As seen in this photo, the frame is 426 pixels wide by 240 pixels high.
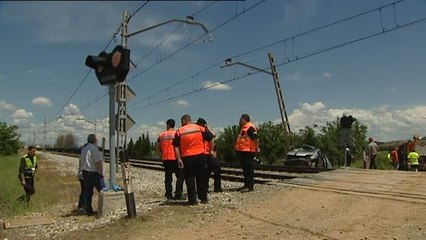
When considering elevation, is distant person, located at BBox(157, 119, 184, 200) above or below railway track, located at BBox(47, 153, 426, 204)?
above

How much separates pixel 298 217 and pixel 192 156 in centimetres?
245

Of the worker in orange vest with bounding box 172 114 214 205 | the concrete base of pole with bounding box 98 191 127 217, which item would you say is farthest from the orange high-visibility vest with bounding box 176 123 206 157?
the concrete base of pole with bounding box 98 191 127 217

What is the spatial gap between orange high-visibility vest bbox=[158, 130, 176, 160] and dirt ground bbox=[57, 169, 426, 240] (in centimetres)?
176

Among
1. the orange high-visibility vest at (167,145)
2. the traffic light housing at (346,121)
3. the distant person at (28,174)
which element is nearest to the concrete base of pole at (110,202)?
the orange high-visibility vest at (167,145)

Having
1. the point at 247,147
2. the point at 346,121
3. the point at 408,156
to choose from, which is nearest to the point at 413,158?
the point at 408,156

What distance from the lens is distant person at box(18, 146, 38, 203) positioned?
14.0 metres

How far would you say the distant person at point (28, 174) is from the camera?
1399 centimetres

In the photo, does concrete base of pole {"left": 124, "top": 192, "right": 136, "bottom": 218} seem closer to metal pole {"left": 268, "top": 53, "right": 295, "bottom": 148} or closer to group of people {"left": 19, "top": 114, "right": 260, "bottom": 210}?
group of people {"left": 19, "top": 114, "right": 260, "bottom": 210}

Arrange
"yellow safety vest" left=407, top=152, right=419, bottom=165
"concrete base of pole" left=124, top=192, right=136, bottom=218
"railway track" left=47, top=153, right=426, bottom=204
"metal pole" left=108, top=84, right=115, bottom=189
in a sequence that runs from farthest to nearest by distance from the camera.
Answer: "yellow safety vest" left=407, top=152, right=419, bottom=165 < "metal pole" left=108, top=84, right=115, bottom=189 < "railway track" left=47, top=153, right=426, bottom=204 < "concrete base of pole" left=124, top=192, right=136, bottom=218

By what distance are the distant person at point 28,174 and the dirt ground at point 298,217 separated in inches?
219

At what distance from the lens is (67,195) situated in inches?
627

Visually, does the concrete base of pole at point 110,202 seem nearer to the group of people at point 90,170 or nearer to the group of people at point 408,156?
the group of people at point 90,170

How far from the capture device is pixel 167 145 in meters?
11.6

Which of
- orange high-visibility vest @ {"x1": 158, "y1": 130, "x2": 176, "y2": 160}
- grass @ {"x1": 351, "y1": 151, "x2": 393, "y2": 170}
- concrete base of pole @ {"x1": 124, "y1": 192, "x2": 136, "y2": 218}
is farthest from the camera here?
grass @ {"x1": 351, "y1": 151, "x2": 393, "y2": 170}
